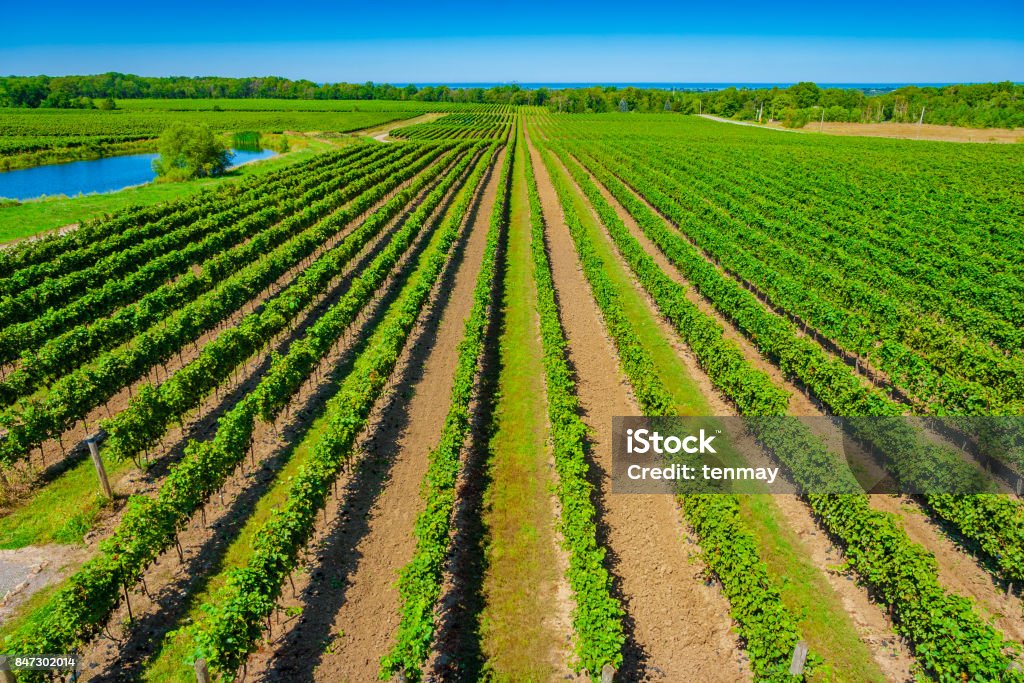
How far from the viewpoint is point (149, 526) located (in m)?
12.6

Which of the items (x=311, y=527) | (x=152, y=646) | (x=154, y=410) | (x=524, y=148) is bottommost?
(x=152, y=646)

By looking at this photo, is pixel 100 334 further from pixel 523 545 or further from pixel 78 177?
pixel 78 177

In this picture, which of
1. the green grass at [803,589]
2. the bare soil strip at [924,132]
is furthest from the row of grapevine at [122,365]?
the bare soil strip at [924,132]

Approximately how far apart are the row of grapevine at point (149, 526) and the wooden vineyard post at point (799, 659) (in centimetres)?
1292

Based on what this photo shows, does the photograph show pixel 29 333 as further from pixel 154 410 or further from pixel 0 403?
pixel 154 410

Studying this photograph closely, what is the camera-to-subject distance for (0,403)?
18797 millimetres

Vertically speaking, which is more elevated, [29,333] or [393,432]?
[29,333]

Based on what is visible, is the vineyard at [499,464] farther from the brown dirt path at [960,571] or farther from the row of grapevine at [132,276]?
the row of grapevine at [132,276]

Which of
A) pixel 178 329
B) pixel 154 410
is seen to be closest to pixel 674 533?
pixel 154 410

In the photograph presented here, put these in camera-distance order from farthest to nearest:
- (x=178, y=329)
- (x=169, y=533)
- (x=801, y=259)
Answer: (x=801, y=259)
(x=178, y=329)
(x=169, y=533)

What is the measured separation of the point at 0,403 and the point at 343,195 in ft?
121

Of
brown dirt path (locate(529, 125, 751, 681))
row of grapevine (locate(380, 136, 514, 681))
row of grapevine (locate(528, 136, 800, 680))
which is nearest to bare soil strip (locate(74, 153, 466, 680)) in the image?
row of grapevine (locate(380, 136, 514, 681))

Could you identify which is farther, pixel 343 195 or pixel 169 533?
pixel 343 195

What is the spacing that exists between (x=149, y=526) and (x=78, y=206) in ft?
173
